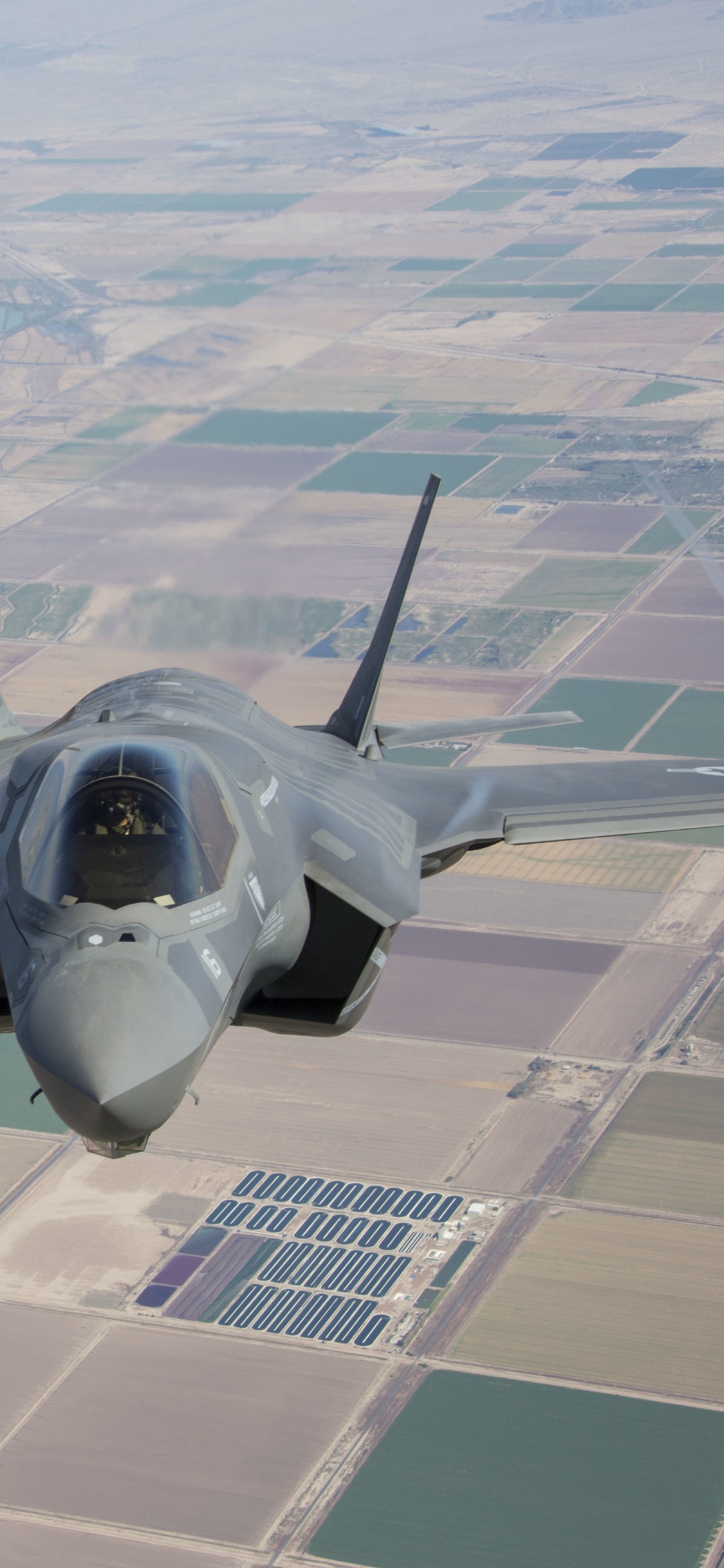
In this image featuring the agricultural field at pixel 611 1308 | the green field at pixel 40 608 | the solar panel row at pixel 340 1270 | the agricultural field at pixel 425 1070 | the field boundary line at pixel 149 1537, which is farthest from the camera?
the green field at pixel 40 608

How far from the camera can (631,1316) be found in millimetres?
49812

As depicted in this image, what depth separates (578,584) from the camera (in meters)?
105

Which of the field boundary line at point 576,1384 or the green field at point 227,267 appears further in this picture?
the green field at point 227,267

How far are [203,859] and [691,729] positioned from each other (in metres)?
69.0

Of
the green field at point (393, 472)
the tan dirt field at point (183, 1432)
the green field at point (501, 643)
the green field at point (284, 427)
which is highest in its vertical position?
the green field at point (284, 427)

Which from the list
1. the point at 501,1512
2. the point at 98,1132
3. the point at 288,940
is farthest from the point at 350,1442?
the point at 98,1132

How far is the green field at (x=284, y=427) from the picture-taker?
12331 cm

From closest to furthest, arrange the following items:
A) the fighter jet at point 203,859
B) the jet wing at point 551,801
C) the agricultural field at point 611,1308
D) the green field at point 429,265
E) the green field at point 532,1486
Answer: the fighter jet at point 203,859 < the jet wing at point 551,801 < the green field at point 532,1486 < the agricultural field at point 611,1308 < the green field at point 429,265

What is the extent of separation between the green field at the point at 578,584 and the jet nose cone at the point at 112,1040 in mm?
87678

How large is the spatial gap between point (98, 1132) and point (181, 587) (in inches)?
3124

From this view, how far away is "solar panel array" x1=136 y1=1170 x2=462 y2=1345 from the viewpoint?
52.5 metres

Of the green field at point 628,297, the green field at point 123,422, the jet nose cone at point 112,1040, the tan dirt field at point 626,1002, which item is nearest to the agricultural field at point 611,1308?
the tan dirt field at point 626,1002

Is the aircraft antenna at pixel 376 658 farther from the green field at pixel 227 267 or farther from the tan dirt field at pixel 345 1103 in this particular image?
the green field at pixel 227 267

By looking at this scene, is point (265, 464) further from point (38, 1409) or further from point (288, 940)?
point (288, 940)
